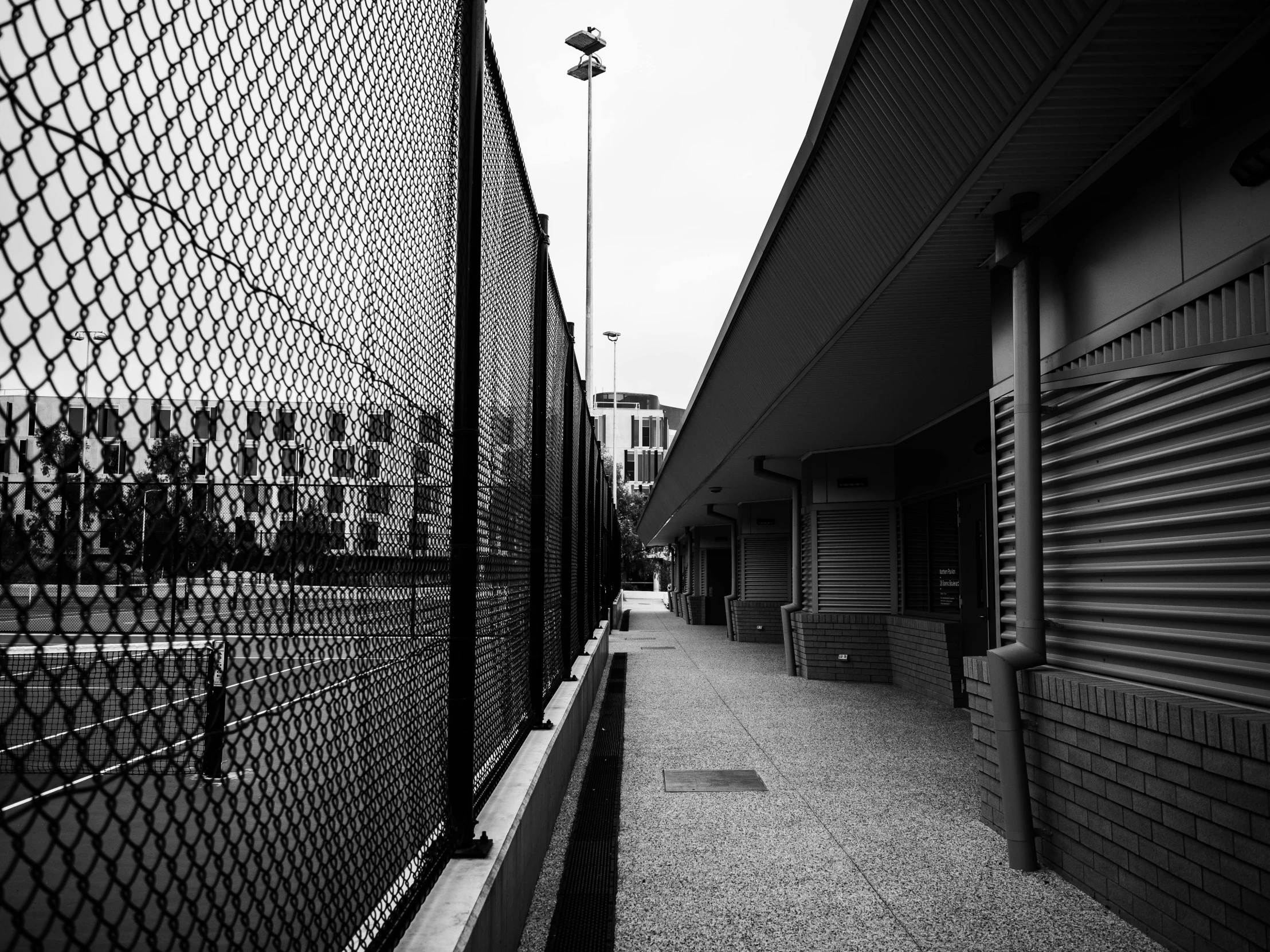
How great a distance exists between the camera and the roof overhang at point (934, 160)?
10.0 ft

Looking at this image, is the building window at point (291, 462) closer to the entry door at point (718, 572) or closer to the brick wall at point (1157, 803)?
the brick wall at point (1157, 803)

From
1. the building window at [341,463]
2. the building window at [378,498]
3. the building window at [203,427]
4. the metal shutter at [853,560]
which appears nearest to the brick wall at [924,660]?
the metal shutter at [853,560]

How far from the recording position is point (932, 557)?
1099 cm

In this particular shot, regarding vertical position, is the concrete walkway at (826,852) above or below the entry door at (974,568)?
below

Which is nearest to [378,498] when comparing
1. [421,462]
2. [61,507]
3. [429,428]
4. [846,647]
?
[421,462]

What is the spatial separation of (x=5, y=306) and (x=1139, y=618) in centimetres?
428

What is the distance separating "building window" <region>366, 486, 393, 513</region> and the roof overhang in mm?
2444

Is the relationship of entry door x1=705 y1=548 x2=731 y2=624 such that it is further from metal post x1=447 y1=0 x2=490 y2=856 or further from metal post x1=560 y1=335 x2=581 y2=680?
metal post x1=447 y1=0 x2=490 y2=856

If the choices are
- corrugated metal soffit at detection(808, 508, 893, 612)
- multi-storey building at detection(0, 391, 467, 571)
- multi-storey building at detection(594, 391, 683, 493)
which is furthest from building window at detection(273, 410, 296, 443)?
multi-storey building at detection(594, 391, 683, 493)

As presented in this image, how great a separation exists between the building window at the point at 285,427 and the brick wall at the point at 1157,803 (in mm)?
3211

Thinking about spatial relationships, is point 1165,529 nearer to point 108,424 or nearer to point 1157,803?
point 1157,803

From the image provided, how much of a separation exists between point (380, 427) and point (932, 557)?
969 centimetres

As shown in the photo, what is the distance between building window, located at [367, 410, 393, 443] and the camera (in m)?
2.07

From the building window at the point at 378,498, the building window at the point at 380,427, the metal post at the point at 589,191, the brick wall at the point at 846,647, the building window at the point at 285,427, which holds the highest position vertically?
the metal post at the point at 589,191
